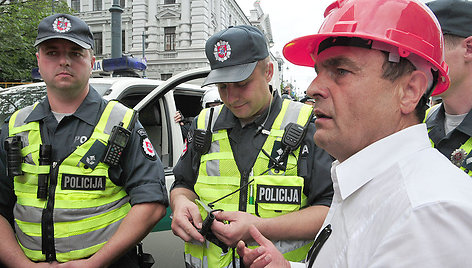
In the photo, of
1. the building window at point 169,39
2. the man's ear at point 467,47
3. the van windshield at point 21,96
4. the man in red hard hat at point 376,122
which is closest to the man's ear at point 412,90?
the man in red hard hat at point 376,122

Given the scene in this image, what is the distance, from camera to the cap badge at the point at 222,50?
6.41ft

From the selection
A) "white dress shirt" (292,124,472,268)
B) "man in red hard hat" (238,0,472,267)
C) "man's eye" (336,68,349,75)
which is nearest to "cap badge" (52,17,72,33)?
"man in red hard hat" (238,0,472,267)

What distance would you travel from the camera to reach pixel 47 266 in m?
1.84

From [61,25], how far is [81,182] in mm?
948

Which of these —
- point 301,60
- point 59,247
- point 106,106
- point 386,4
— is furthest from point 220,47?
point 59,247

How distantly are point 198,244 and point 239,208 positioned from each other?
0.31 meters

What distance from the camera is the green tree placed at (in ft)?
31.4

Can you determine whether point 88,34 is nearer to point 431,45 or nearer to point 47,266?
point 47,266

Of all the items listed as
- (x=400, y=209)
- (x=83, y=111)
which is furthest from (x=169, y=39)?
(x=400, y=209)

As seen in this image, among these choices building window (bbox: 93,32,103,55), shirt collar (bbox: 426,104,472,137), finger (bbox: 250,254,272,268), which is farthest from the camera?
building window (bbox: 93,32,103,55)

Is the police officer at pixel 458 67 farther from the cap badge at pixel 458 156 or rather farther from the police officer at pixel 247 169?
the police officer at pixel 247 169

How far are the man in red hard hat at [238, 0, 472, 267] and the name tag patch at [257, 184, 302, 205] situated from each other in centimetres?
56

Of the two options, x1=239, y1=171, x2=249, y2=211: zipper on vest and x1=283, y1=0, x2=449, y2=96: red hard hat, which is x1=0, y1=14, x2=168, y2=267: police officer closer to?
x1=239, y1=171, x2=249, y2=211: zipper on vest

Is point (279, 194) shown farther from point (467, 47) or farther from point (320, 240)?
point (467, 47)
